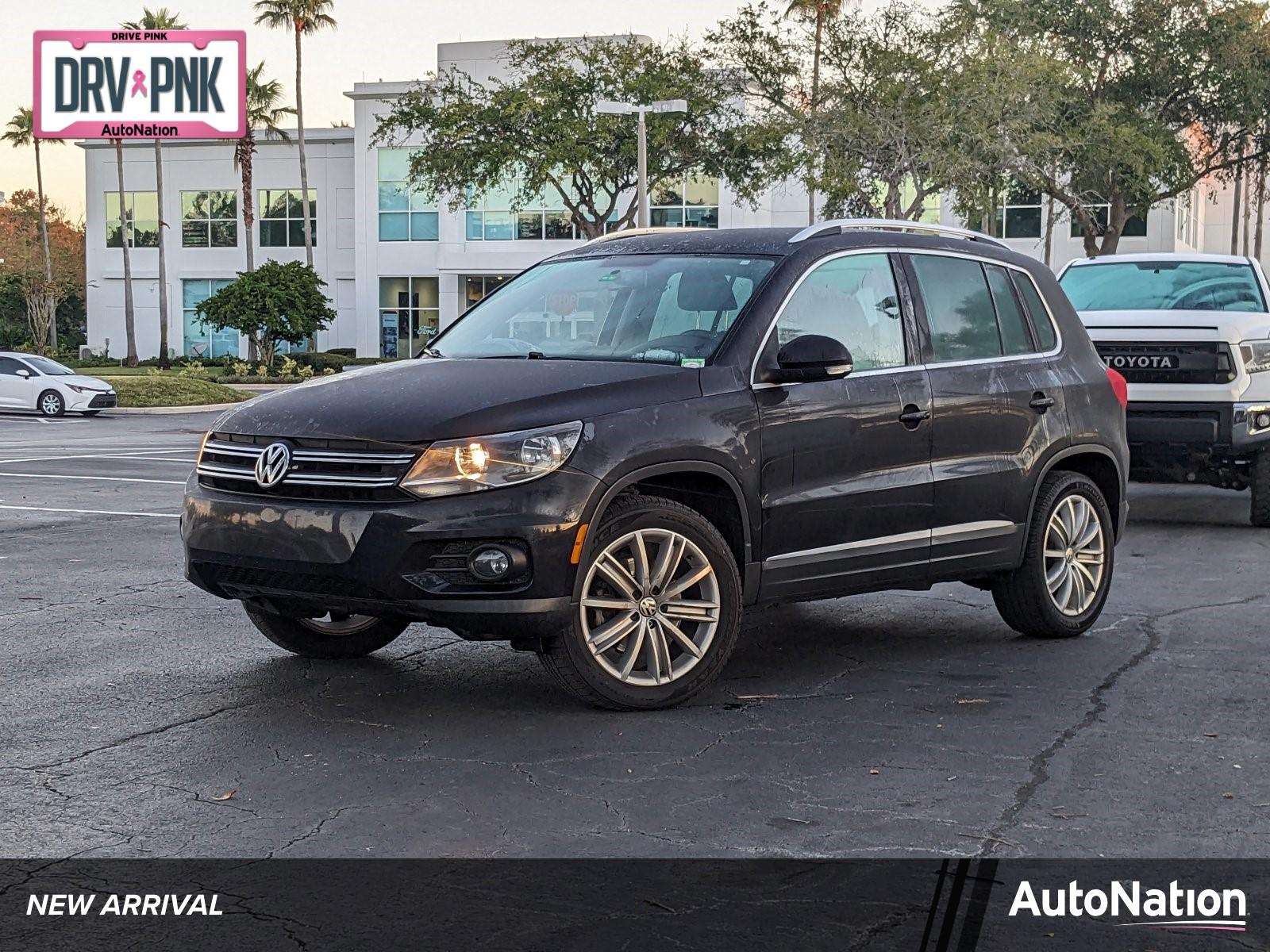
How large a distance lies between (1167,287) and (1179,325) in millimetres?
1524

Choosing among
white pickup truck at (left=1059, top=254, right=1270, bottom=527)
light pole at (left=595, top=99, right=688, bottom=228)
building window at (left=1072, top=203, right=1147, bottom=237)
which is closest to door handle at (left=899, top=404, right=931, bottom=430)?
white pickup truck at (left=1059, top=254, right=1270, bottom=527)

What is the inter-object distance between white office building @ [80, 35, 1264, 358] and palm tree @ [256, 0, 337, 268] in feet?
7.05

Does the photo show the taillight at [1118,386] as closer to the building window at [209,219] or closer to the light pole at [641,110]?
the light pole at [641,110]

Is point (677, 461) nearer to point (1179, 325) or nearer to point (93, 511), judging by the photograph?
point (1179, 325)

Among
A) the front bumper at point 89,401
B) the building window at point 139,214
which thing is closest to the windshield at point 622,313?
the front bumper at point 89,401

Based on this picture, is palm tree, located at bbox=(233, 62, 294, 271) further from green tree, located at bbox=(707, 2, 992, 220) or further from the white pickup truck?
the white pickup truck

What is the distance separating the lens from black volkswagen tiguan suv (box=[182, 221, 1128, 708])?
19.9 feet

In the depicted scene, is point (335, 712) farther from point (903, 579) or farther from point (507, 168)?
point (507, 168)

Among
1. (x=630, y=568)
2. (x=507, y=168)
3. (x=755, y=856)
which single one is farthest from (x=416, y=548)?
(x=507, y=168)

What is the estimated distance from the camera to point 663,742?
19.8 ft

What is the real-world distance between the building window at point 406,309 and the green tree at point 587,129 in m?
17.7

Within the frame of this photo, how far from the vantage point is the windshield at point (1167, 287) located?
45.8 feet

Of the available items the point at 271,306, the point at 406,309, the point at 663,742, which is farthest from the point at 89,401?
the point at 406,309

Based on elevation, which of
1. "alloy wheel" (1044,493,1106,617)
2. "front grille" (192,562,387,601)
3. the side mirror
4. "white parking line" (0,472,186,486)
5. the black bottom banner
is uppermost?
the side mirror
